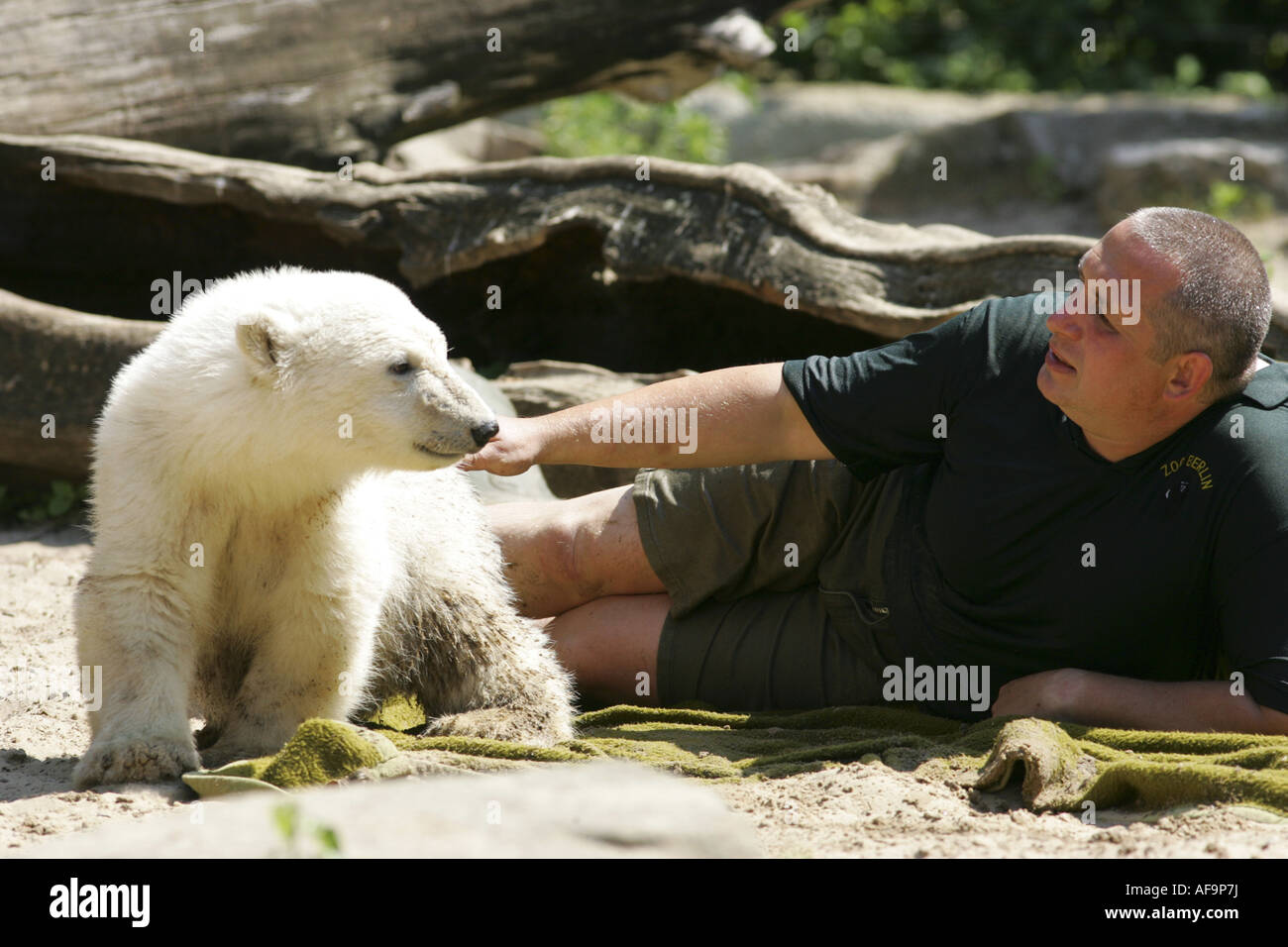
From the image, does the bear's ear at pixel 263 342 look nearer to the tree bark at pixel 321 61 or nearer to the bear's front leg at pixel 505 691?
the bear's front leg at pixel 505 691

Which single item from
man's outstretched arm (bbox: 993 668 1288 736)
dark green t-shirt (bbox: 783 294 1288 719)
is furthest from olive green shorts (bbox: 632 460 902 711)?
man's outstretched arm (bbox: 993 668 1288 736)

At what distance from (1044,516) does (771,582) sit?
0.93 metres

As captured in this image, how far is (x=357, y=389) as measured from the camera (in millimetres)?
3227

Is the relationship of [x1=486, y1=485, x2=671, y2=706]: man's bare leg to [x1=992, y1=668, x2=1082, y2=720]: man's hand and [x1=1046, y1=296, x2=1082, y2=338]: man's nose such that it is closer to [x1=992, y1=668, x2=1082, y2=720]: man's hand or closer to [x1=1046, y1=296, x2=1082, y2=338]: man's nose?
[x1=992, y1=668, x2=1082, y2=720]: man's hand

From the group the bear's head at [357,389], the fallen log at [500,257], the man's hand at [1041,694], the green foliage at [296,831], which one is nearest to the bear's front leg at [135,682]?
the bear's head at [357,389]

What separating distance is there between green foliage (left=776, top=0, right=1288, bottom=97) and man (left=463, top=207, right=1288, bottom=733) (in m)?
10.8

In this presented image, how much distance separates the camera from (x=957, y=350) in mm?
3631

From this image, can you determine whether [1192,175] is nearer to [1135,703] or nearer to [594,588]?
[594,588]

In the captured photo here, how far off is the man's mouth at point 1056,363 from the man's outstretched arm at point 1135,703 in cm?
79

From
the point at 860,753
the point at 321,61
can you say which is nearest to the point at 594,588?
the point at 860,753
